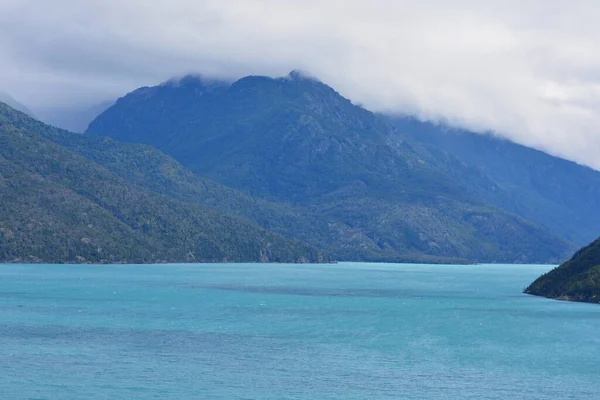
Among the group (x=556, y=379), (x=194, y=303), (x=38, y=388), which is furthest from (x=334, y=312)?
(x=38, y=388)

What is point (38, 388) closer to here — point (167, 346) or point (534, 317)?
point (167, 346)

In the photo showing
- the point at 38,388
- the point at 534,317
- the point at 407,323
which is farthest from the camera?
the point at 534,317

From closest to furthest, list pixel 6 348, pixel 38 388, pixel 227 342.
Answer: pixel 38 388 < pixel 6 348 < pixel 227 342

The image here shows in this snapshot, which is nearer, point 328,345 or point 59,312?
point 328,345

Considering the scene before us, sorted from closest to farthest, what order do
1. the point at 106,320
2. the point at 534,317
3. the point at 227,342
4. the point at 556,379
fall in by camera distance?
the point at 556,379 < the point at 227,342 < the point at 106,320 < the point at 534,317

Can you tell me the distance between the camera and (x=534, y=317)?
178 metres

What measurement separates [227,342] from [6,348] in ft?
99.0

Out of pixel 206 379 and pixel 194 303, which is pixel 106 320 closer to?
pixel 194 303

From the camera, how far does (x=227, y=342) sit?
12500cm

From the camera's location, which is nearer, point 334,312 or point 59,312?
point 59,312

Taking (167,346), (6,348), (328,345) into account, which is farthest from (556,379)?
(6,348)

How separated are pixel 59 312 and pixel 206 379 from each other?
7574 centimetres

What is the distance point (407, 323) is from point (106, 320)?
2161 inches

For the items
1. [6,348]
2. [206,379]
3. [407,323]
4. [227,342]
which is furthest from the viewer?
[407,323]
